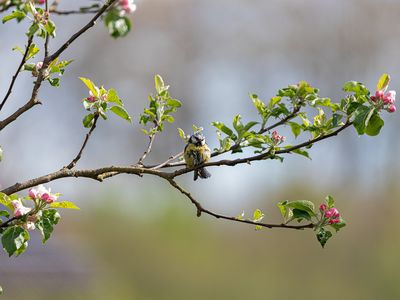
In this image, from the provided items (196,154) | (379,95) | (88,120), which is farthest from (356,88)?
(88,120)

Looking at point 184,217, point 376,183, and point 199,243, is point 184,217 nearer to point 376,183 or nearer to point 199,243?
point 199,243

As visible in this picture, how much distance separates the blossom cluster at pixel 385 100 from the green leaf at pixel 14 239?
57 cm

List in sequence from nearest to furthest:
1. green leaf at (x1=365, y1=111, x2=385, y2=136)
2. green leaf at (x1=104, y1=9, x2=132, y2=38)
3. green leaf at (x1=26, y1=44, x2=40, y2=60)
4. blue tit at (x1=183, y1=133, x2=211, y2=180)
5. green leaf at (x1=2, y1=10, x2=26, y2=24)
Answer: green leaf at (x1=104, y1=9, x2=132, y2=38) → green leaf at (x1=2, y1=10, x2=26, y2=24) → green leaf at (x1=365, y1=111, x2=385, y2=136) → green leaf at (x1=26, y1=44, x2=40, y2=60) → blue tit at (x1=183, y1=133, x2=211, y2=180)

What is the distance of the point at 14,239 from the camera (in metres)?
1.11

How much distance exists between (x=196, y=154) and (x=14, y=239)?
411 millimetres

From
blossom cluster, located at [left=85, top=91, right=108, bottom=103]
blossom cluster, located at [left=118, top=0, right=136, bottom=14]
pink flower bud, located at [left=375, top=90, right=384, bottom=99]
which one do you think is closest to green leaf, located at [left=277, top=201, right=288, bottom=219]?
pink flower bud, located at [left=375, top=90, right=384, bottom=99]

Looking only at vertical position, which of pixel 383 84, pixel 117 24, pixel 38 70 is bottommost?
pixel 117 24

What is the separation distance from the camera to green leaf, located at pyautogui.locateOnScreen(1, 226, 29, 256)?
1103 mm

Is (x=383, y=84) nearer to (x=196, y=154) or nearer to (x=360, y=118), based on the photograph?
(x=360, y=118)

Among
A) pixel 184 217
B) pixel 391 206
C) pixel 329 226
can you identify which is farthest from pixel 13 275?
pixel 329 226

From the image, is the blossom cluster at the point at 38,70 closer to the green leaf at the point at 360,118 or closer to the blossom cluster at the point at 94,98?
the blossom cluster at the point at 94,98

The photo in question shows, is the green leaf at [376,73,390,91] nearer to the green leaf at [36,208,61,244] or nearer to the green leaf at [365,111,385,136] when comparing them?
the green leaf at [365,111,385,136]

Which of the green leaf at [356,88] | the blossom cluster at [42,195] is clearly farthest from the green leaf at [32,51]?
the green leaf at [356,88]

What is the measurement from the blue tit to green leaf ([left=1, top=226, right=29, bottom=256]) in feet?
1.22
